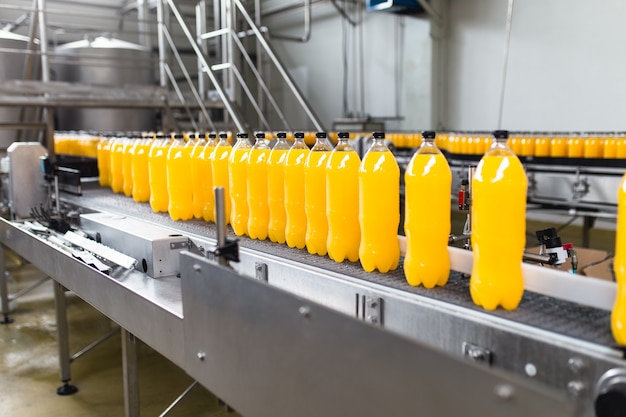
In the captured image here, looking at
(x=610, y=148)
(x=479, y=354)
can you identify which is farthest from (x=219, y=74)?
(x=479, y=354)

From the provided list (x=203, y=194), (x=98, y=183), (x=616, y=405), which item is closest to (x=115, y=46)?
(x=98, y=183)

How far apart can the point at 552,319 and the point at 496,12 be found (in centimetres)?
586

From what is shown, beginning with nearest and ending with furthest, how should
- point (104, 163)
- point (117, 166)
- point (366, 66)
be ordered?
point (117, 166), point (104, 163), point (366, 66)

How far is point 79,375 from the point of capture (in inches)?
104

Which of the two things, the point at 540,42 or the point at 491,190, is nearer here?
the point at 491,190

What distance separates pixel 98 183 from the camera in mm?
2867

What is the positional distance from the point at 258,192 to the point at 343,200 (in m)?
0.33

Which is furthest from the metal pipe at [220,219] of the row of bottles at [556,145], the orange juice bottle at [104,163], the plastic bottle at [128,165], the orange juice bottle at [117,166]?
the row of bottles at [556,145]

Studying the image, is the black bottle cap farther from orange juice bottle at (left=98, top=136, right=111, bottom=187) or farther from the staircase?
orange juice bottle at (left=98, top=136, right=111, bottom=187)

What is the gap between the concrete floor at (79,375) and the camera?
7.69ft

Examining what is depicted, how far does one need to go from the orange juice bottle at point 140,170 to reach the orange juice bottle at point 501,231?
1.55 metres

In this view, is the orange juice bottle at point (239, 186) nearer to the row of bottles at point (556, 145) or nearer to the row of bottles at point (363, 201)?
the row of bottles at point (363, 201)

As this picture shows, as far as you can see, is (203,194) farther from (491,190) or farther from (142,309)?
(491,190)

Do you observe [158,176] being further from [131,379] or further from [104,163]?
[104,163]
